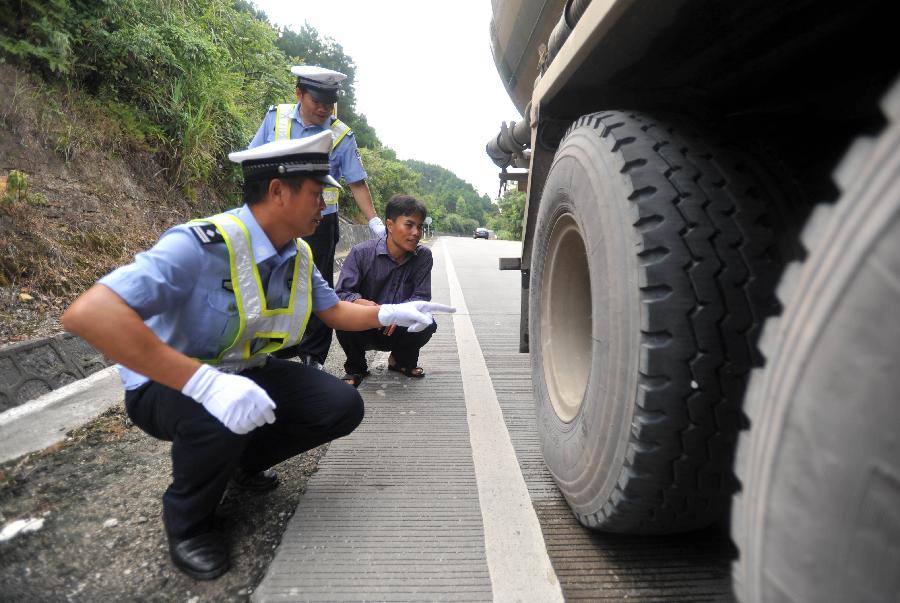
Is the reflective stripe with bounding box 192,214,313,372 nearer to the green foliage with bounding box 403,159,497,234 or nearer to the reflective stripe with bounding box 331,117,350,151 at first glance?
the reflective stripe with bounding box 331,117,350,151

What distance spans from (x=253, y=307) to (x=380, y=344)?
163cm

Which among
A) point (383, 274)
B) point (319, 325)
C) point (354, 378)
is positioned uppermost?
point (383, 274)

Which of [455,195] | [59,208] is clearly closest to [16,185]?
[59,208]

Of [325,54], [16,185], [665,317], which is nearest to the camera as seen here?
[665,317]

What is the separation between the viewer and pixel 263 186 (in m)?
1.81

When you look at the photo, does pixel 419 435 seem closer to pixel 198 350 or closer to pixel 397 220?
pixel 198 350

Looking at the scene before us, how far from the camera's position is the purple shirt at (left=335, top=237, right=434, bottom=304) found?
3314 millimetres

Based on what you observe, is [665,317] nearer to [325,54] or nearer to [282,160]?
[282,160]

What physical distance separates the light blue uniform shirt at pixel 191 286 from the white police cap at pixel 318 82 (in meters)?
1.48

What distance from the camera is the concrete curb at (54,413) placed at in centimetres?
217

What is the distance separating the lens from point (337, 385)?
2.08 metres

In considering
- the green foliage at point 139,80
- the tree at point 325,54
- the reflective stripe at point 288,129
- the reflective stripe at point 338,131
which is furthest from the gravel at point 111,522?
the tree at point 325,54

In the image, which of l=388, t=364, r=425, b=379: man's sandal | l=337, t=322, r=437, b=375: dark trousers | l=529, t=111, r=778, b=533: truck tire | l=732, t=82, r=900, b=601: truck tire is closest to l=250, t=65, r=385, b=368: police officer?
l=337, t=322, r=437, b=375: dark trousers

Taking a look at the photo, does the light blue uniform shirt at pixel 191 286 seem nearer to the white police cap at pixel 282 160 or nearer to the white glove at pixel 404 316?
the white police cap at pixel 282 160
